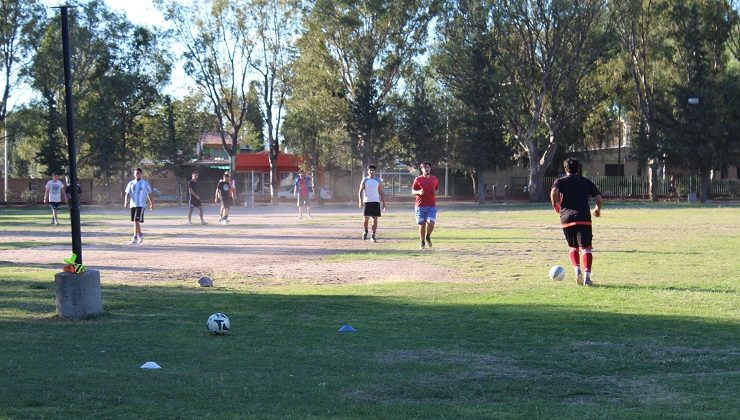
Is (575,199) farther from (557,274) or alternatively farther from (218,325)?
(218,325)

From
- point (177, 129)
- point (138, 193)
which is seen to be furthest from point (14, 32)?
point (138, 193)

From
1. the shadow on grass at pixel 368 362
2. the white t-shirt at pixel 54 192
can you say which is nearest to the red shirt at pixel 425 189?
the shadow on grass at pixel 368 362

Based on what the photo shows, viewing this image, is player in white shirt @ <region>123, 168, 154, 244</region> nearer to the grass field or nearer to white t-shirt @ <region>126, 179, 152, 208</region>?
white t-shirt @ <region>126, 179, 152, 208</region>

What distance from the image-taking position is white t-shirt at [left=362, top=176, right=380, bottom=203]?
2353 cm

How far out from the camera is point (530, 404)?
6504 mm

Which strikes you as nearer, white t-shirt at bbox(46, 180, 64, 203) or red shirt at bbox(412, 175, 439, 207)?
red shirt at bbox(412, 175, 439, 207)

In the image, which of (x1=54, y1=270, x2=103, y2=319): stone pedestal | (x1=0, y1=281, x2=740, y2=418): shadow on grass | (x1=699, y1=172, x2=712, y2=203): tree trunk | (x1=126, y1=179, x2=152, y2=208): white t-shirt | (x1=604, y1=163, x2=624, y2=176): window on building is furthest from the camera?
(x1=604, y1=163, x2=624, y2=176): window on building

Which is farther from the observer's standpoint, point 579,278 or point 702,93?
point 702,93

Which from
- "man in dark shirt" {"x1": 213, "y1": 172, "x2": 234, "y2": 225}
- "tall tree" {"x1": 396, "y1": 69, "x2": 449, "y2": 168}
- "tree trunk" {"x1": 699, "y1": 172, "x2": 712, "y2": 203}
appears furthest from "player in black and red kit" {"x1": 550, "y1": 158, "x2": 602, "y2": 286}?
"tall tree" {"x1": 396, "y1": 69, "x2": 449, "y2": 168}

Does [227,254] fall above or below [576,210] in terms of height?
below

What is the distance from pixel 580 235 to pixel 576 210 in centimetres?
40

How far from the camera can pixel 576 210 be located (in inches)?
533

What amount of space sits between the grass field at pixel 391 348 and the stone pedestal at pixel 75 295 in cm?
25

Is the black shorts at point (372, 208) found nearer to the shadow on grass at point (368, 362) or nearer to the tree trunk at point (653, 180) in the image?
the shadow on grass at point (368, 362)
